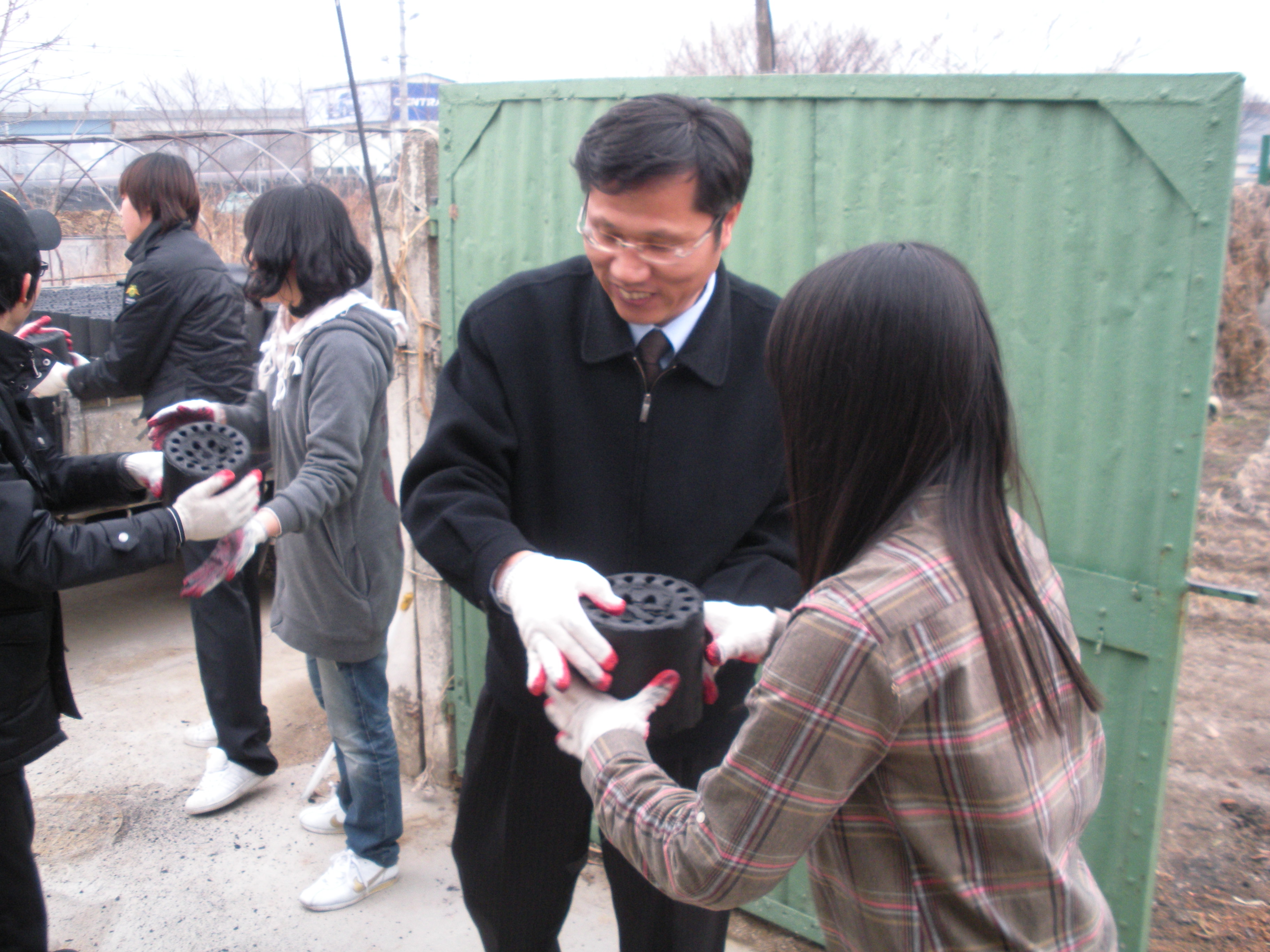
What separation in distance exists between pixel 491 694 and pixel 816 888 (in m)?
0.94

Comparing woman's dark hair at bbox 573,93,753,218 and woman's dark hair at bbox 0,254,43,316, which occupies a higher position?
woman's dark hair at bbox 573,93,753,218

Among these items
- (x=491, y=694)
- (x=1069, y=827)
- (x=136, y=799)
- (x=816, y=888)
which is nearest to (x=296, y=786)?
(x=136, y=799)

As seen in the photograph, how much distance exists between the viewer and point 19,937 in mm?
2285

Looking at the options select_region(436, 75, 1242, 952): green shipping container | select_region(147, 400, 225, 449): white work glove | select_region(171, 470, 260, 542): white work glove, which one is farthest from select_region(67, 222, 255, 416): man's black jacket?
select_region(436, 75, 1242, 952): green shipping container

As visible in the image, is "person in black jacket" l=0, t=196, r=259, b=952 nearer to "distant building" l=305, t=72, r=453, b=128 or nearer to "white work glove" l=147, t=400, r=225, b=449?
"white work glove" l=147, t=400, r=225, b=449

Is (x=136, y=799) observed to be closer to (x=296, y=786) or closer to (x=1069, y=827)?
(x=296, y=786)

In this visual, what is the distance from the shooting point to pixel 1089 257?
2086 mm

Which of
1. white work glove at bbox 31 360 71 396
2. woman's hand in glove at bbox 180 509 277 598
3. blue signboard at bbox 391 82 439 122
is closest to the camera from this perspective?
woman's hand in glove at bbox 180 509 277 598

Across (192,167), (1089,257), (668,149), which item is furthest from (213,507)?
(192,167)

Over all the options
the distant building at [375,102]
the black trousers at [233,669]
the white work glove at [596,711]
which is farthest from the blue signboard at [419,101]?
the white work glove at [596,711]

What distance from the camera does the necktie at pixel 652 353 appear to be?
1881mm

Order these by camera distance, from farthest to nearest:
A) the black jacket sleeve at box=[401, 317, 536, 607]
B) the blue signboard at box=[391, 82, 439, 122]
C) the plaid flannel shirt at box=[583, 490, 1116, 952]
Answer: the blue signboard at box=[391, 82, 439, 122], the black jacket sleeve at box=[401, 317, 536, 607], the plaid flannel shirt at box=[583, 490, 1116, 952]

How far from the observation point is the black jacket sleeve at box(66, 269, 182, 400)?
A: 12.0ft

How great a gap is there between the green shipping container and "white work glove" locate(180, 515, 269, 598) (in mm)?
1540
